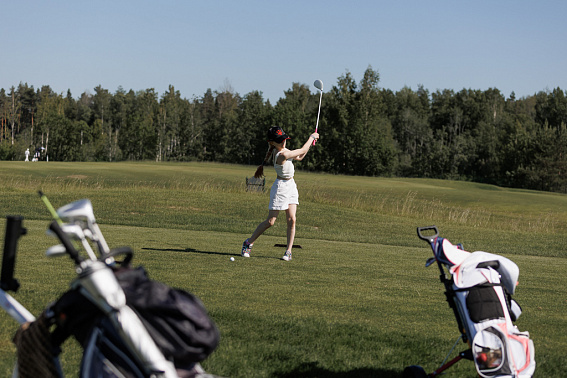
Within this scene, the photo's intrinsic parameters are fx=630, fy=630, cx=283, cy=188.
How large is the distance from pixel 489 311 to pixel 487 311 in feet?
0.06

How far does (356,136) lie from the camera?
98.9m

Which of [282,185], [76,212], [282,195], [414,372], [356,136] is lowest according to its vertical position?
[414,372]

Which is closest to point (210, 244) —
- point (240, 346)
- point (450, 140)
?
point (240, 346)

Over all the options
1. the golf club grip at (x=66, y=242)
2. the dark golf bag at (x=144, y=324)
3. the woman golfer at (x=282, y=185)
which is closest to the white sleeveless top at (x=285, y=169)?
the woman golfer at (x=282, y=185)

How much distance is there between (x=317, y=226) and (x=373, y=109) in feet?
264

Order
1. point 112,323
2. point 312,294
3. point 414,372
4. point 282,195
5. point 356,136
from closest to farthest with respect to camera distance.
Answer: point 112,323
point 414,372
point 312,294
point 282,195
point 356,136

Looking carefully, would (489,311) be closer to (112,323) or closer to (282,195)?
(112,323)

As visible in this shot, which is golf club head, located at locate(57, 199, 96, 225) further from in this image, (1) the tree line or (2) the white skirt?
(1) the tree line

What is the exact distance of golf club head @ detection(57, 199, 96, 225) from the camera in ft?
9.18

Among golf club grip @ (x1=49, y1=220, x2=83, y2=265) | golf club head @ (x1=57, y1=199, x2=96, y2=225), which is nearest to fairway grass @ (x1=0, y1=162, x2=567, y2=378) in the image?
golf club head @ (x1=57, y1=199, x2=96, y2=225)

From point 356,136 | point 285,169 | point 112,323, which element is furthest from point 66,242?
point 356,136

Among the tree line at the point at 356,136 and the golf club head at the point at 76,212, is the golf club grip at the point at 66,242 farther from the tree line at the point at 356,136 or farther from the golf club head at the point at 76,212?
the tree line at the point at 356,136

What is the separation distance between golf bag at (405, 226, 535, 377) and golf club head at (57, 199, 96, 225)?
2378 millimetres

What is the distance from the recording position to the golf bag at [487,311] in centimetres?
391
